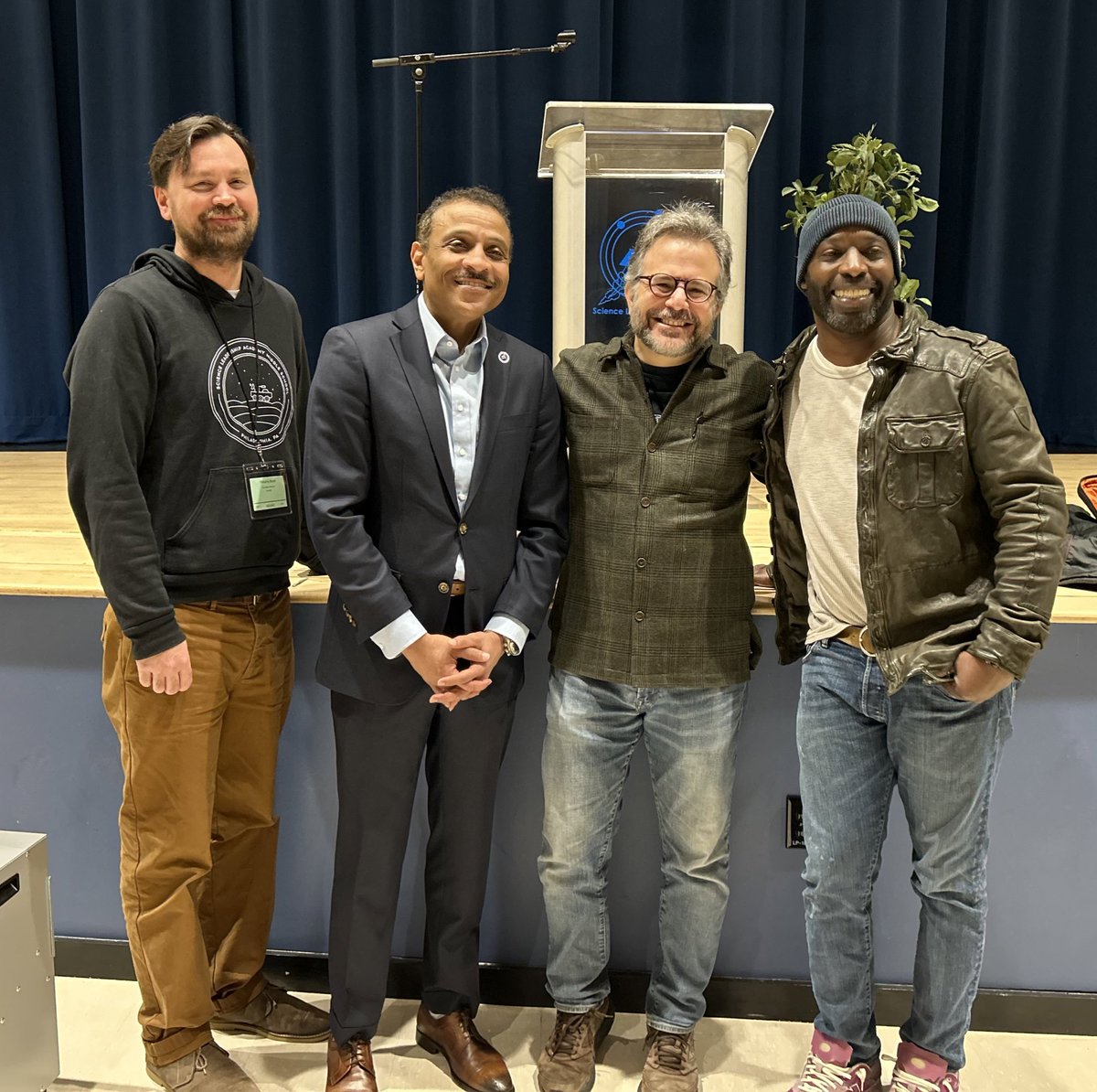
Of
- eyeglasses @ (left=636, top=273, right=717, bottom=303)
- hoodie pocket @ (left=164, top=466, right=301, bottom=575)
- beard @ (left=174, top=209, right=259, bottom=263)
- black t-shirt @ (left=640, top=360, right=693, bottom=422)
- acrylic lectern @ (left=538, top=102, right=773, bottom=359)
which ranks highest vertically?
acrylic lectern @ (left=538, top=102, right=773, bottom=359)

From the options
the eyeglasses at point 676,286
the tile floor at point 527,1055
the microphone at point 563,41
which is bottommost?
the tile floor at point 527,1055

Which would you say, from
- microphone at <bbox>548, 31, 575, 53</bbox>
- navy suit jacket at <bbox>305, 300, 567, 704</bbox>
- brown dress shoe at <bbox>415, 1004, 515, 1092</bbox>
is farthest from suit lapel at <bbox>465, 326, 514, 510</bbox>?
microphone at <bbox>548, 31, 575, 53</bbox>

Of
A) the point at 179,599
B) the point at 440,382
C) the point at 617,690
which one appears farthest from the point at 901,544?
the point at 179,599

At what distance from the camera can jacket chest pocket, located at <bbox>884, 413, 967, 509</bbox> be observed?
60.5 inches

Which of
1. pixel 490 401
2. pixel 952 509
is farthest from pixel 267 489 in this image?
pixel 952 509

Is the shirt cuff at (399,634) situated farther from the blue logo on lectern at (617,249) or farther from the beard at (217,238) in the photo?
the blue logo on lectern at (617,249)

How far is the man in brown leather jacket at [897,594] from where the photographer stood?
1513 millimetres

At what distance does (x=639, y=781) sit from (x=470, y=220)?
3.62ft

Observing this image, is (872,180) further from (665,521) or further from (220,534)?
(220,534)

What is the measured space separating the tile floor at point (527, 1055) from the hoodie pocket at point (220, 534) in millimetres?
941

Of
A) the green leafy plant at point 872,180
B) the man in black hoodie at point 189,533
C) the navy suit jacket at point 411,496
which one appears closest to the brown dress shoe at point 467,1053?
the man in black hoodie at point 189,533

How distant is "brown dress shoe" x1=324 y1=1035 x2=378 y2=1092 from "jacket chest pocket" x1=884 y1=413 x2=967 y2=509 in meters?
1.28

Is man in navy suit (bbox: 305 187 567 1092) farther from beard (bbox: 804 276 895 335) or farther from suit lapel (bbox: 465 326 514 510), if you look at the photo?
beard (bbox: 804 276 895 335)

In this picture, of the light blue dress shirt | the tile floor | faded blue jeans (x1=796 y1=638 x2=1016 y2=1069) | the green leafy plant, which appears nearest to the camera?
faded blue jeans (x1=796 y1=638 x2=1016 y2=1069)
